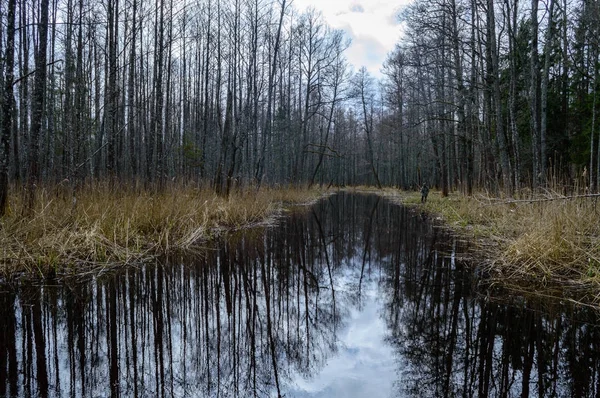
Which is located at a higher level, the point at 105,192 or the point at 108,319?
the point at 105,192

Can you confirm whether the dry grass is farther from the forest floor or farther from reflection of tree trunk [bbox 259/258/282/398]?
the forest floor

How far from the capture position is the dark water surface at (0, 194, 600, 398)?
235 cm

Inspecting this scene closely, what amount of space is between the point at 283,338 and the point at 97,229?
12.5 feet

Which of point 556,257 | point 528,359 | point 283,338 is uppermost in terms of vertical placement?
point 556,257

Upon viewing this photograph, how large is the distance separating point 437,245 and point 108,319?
21.1 ft

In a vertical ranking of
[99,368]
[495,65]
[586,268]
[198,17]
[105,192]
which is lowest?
[99,368]

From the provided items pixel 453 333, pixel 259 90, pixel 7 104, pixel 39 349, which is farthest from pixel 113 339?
pixel 259 90

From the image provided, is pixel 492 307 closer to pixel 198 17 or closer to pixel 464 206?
pixel 464 206

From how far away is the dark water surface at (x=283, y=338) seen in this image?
235 cm

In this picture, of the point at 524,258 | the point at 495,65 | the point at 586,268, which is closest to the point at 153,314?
the point at 524,258

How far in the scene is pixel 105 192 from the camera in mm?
6625

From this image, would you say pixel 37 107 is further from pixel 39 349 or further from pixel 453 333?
pixel 453 333

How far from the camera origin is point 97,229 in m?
5.32

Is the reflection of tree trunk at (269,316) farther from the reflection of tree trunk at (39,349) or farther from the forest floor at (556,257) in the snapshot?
the forest floor at (556,257)
